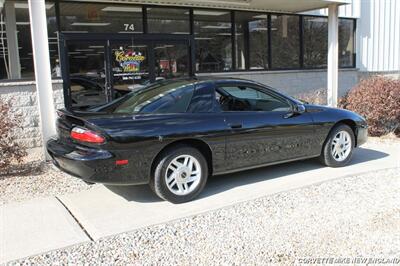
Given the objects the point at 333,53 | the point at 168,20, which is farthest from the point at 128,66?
the point at 333,53

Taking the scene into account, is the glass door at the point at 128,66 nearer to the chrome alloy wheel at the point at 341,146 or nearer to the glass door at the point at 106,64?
the glass door at the point at 106,64

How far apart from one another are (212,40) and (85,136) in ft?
24.2

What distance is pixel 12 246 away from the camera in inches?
153

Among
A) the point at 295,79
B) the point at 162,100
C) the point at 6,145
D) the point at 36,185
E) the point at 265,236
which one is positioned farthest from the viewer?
the point at 295,79

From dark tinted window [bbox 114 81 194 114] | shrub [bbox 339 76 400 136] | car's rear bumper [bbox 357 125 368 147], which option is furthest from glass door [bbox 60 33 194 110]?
shrub [bbox 339 76 400 136]

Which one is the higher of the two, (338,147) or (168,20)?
(168,20)

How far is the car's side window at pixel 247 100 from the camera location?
5.58 metres

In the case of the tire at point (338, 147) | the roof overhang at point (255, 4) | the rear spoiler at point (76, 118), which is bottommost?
the tire at point (338, 147)

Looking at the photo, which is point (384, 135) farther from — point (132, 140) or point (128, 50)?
point (132, 140)

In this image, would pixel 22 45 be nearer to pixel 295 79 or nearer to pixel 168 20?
pixel 168 20

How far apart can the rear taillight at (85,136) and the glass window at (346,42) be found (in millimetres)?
11634

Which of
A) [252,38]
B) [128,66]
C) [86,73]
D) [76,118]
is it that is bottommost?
[76,118]

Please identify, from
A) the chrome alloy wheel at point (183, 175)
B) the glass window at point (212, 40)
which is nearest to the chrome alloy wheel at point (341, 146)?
the chrome alloy wheel at point (183, 175)

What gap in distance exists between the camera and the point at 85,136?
4.62 meters
